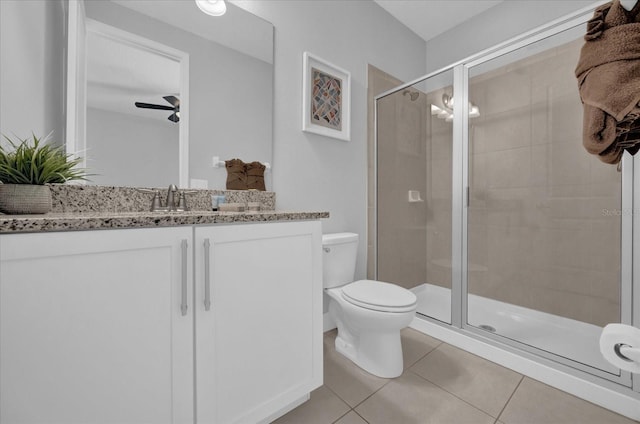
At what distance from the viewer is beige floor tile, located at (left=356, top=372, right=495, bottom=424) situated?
1173 mm

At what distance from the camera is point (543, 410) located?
1.22 meters

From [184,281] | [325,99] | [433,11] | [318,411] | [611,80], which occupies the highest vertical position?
[433,11]

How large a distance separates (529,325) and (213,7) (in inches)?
109

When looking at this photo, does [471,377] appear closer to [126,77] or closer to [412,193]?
[412,193]

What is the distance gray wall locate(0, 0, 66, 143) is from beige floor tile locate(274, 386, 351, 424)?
157cm

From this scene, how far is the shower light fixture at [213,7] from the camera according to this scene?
1461 mm

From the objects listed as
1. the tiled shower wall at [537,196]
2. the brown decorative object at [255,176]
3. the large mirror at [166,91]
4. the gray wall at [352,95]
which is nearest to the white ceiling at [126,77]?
the large mirror at [166,91]

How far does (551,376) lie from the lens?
4.53 ft

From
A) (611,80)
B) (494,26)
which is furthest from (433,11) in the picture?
(611,80)

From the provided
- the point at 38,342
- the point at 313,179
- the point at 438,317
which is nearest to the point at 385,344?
the point at 438,317

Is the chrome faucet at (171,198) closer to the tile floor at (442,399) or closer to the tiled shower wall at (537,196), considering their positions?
the tile floor at (442,399)

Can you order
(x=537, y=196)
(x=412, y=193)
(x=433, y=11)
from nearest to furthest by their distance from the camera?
(x=537, y=196), (x=412, y=193), (x=433, y=11)

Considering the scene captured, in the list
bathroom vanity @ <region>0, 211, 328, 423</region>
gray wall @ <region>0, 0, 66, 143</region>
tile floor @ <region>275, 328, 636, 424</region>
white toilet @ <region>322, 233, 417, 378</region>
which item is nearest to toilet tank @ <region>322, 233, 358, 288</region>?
white toilet @ <region>322, 233, 417, 378</region>

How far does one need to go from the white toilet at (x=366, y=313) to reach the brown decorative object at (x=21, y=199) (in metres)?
1.30
